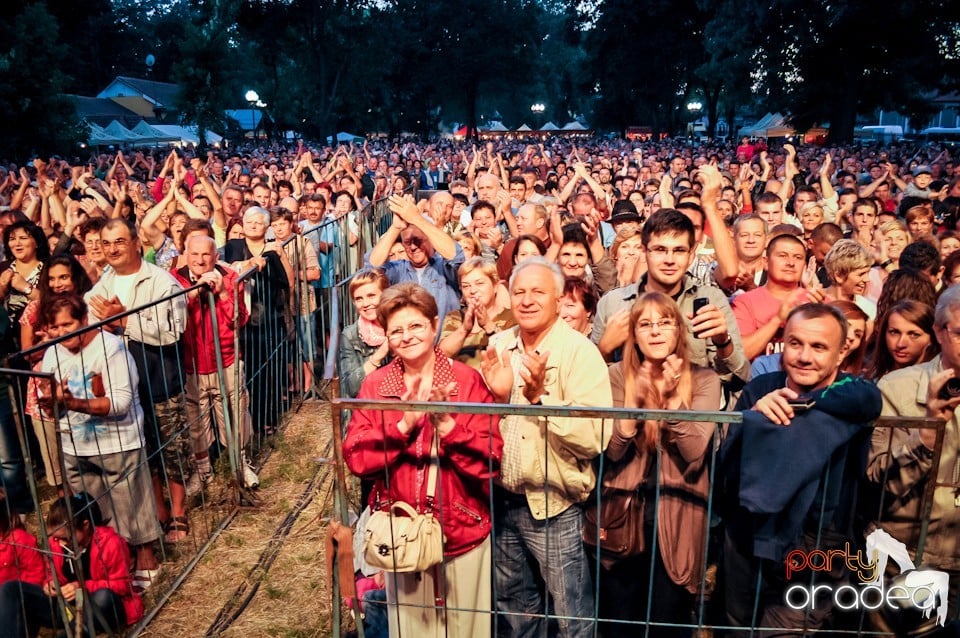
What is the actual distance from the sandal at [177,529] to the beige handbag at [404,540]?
2.75 meters

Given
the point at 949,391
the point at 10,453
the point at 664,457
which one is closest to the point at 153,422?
the point at 10,453

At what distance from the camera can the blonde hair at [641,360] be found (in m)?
3.13

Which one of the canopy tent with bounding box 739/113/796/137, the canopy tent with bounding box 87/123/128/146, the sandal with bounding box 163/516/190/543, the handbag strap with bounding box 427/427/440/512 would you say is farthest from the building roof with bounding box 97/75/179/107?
the handbag strap with bounding box 427/427/440/512

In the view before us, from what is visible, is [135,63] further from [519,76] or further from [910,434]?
[910,434]

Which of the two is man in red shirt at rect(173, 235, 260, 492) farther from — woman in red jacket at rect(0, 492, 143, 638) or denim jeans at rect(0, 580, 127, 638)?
denim jeans at rect(0, 580, 127, 638)

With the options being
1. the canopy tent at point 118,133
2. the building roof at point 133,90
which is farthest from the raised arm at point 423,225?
the building roof at point 133,90

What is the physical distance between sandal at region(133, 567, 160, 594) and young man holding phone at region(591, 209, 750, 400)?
3112mm

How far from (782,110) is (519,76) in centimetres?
3200

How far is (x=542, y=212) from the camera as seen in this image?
6.48 m

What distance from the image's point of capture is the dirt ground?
4184 mm

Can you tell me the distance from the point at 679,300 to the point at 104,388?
328 cm

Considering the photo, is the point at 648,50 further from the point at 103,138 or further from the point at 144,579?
the point at 144,579

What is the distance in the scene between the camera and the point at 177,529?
16.3ft

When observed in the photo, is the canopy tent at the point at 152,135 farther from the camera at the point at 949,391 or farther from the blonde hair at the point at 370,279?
the camera at the point at 949,391
